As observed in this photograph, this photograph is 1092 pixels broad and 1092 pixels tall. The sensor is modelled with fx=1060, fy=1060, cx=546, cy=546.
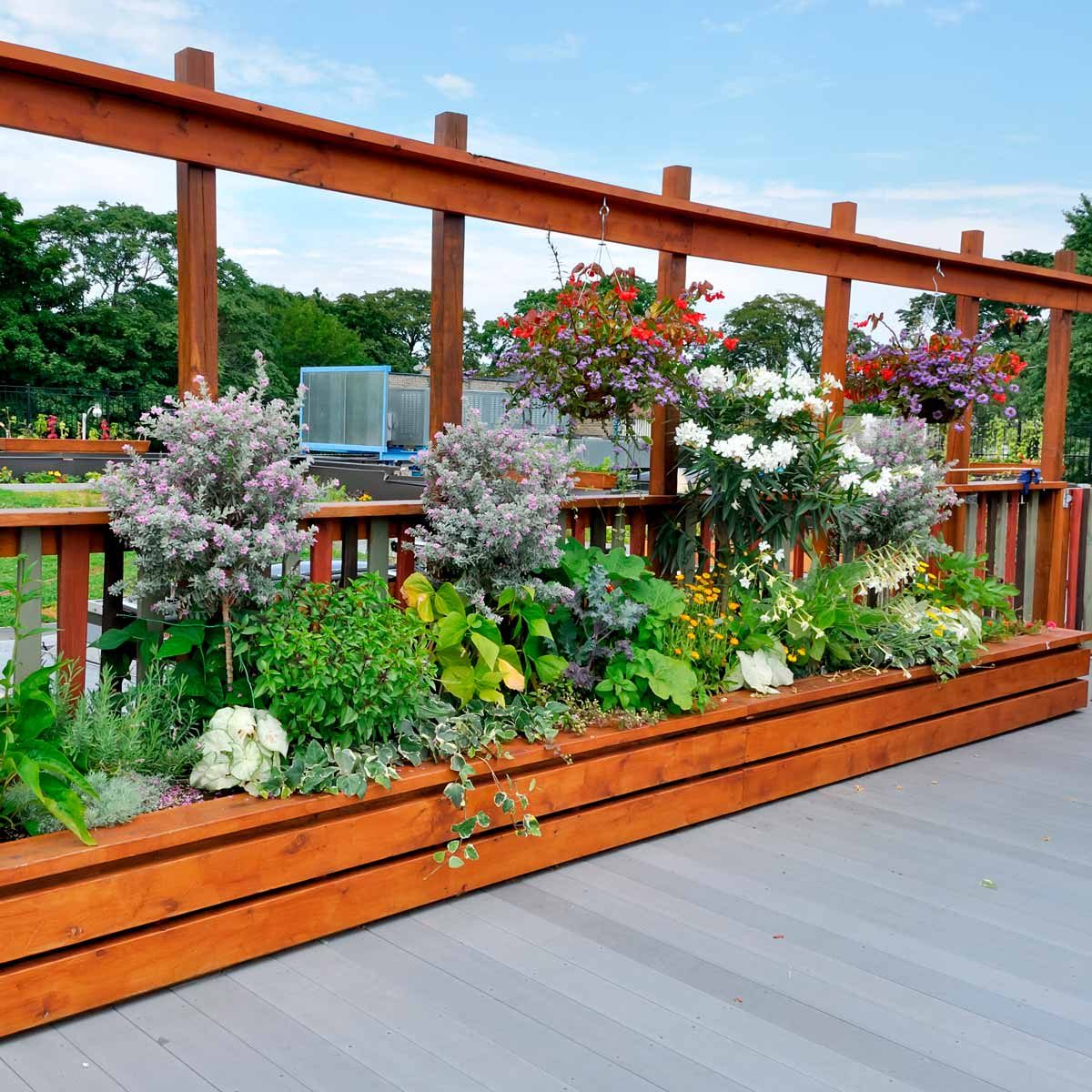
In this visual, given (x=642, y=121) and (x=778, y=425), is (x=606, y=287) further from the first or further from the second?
(x=642, y=121)

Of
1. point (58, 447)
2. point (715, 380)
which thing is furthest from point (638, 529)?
point (58, 447)

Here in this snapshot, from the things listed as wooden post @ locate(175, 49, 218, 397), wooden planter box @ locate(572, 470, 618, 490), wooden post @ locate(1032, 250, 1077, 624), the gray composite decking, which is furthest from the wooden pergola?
the gray composite decking

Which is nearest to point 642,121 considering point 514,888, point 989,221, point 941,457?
point 941,457

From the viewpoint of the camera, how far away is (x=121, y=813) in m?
2.33

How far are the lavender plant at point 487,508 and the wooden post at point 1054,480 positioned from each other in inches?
158

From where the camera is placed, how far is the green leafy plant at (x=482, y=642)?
3.04 m

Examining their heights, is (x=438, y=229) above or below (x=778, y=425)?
above

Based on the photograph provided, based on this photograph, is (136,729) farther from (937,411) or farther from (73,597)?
(937,411)

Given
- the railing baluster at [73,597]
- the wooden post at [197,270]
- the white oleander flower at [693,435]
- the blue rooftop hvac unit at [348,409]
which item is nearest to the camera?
the railing baluster at [73,597]

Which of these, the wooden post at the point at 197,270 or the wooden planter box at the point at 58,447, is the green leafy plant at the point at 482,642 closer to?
the wooden post at the point at 197,270

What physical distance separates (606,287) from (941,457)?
233 cm

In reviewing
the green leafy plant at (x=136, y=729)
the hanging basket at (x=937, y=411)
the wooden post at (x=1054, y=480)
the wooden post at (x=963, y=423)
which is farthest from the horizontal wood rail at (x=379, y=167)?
the wooden post at (x=1054, y=480)

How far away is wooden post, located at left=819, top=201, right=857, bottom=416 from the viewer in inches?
188

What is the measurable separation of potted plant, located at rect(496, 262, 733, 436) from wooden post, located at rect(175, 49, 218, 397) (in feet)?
3.66
